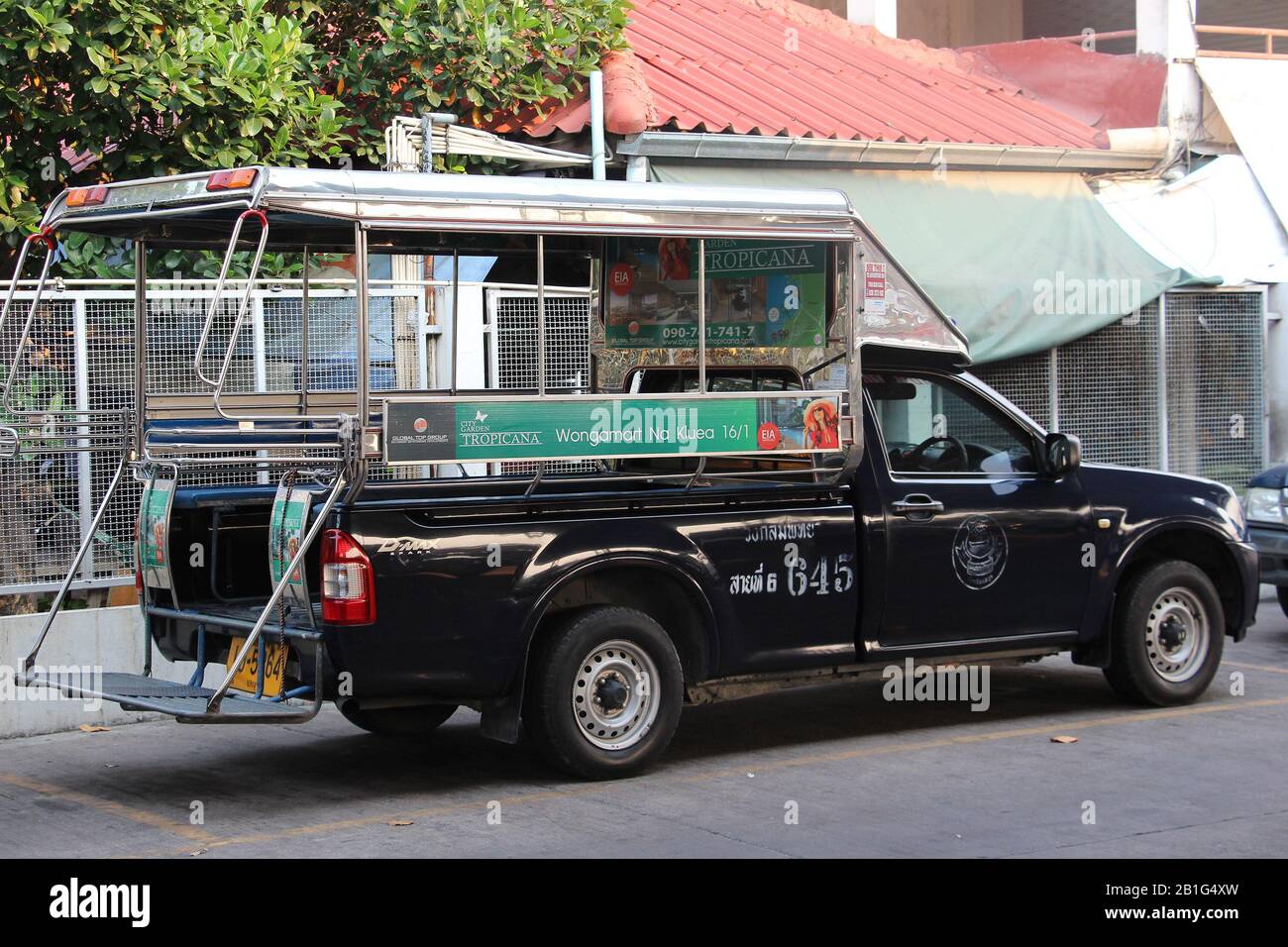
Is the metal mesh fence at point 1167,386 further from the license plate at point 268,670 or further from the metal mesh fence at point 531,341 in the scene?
the license plate at point 268,670

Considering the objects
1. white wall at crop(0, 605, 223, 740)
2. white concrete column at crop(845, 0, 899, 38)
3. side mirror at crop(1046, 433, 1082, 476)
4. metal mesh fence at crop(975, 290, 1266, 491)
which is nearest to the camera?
side mirror at crop(1046, 433, 1082, 476)

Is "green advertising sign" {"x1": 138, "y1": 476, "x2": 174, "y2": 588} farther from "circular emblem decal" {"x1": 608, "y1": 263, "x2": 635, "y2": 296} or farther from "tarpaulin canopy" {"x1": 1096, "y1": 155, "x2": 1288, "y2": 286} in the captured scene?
"tarpaulin canopy" {"x1": 1096, "y1": 155, "x2": 1288, "y2": 286}

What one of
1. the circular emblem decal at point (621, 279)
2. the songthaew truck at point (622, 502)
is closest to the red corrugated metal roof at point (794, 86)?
the circular emblem decal at point (621, 279)

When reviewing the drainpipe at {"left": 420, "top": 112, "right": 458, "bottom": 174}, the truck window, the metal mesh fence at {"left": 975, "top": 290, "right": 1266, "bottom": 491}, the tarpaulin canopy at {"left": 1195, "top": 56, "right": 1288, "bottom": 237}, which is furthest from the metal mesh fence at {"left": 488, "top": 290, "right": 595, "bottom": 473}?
the tarpaulin canopy at {"left": 1195, "top": 56, "right": 1288, "bottom": 237}

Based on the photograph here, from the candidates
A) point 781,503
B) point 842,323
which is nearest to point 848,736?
point 781,503

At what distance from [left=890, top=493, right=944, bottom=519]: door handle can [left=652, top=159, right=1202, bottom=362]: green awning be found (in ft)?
17.5

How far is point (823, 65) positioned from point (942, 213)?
2.61m

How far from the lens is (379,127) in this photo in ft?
41.1

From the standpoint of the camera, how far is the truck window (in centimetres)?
849

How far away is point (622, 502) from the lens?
302 inches

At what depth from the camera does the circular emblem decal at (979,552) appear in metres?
8.41

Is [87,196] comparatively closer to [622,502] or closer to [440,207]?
[440,207]

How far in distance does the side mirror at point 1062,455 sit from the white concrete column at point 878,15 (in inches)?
403

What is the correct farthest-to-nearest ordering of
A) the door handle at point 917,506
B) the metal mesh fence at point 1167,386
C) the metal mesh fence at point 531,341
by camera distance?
the metal mesh fence at point 1167,386 → the metal mesh fence at point 531,341 → the door handle at point 917,506
